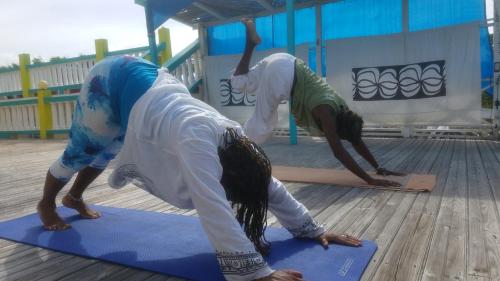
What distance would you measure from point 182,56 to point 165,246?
20.4 feet

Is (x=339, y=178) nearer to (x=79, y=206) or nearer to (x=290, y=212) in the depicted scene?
(x=290, y=212)

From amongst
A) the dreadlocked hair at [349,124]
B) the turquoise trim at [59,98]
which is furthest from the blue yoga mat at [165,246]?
the turquoise trim at [59,98]

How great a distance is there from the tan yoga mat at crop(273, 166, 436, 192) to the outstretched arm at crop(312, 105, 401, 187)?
0.06 metres

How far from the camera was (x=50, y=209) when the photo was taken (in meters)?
2.20

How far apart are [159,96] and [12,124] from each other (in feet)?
32.0

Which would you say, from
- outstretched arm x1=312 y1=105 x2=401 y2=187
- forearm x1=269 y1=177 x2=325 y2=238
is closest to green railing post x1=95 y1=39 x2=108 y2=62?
outstretched arm x1=312 y1=105 x2=401 y2=187

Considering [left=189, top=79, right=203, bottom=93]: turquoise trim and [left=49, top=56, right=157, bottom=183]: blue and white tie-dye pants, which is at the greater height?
[left=189, top=79, right=203, bottom=93]: turquoise trim

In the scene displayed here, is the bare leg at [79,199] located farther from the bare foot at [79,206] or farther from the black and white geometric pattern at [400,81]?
the black and white geometric pattern at [400,81]

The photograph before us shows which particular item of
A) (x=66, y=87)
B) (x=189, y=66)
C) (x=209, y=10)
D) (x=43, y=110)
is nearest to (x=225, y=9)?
(x=209, y=10)

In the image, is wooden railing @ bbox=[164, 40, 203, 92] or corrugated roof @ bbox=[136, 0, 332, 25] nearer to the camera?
corrugated roof @ bbox=[136, 0, 332, 25]

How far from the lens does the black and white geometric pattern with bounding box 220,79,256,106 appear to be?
7.17 m

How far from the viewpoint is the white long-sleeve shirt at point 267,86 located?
3.61 metres

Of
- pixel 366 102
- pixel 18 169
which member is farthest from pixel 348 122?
pixel 18 169

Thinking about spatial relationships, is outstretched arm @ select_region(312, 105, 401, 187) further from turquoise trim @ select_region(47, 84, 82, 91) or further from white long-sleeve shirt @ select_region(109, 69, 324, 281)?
turquoise trim @ select_region(47, 84, 82, 91)
